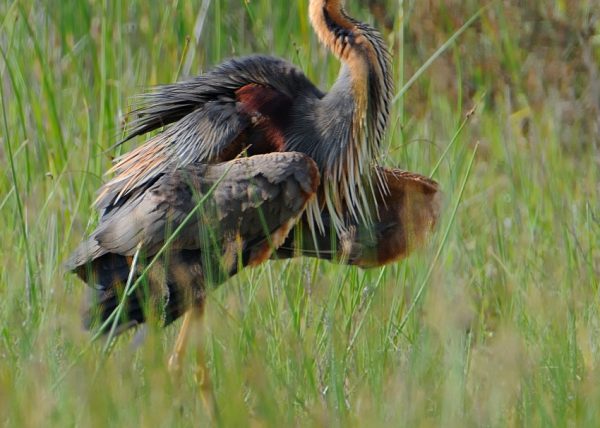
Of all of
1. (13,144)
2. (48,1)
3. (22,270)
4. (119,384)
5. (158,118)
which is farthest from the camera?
(48,1)

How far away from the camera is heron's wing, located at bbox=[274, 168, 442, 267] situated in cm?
431

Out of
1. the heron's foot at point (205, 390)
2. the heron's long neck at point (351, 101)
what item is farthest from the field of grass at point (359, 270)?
the heron's long neck at point (351, 101)

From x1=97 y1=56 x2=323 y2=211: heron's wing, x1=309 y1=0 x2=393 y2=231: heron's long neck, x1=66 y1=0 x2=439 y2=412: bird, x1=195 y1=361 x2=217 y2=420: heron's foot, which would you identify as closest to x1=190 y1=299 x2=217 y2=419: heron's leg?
x1=195 y1=361 x2=217 y2=420: heron's foot

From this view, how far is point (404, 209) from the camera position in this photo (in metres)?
4.47

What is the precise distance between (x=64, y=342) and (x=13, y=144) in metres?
1.95

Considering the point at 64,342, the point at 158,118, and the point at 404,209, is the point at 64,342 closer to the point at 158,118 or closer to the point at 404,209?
the point at 158,118

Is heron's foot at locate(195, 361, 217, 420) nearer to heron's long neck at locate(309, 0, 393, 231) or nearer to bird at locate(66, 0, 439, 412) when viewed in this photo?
bird at locate(66, 0, 439, 412)

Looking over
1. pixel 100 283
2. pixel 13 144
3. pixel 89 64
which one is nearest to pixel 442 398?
pixel 100 283

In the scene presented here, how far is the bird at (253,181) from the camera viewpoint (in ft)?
13.0

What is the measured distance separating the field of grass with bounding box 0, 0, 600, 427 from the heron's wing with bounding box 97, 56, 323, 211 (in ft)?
0.76

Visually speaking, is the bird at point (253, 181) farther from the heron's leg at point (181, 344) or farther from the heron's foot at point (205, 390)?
the heron's foot at point (205, 390)

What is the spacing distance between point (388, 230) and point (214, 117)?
2.45 ft

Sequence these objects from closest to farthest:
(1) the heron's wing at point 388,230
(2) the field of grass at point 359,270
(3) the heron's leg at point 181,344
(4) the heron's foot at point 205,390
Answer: (2) the field of grass at point 359,270 → (4) the heron's foot at point 205,390 → (3) the heron's leg at point 181,344 → (1) the heron's wing at point 388,230

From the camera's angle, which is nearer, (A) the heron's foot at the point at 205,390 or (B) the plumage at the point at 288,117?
(A) the heron's foot at the point at 205,390
